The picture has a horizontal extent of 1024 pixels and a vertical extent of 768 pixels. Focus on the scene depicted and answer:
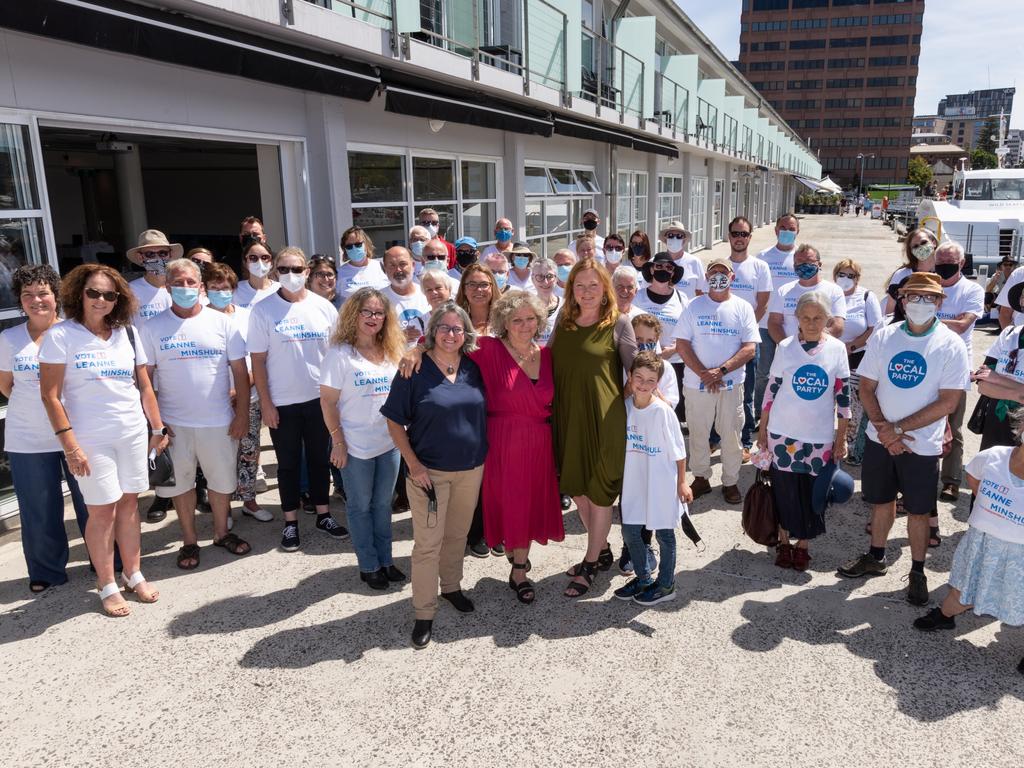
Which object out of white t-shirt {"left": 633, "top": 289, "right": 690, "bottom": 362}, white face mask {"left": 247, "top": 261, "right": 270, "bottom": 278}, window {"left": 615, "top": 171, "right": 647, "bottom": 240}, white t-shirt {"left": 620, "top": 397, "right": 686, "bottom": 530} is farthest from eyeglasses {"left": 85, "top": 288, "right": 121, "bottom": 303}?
window {"left": 615, "top": 171, "right": 647, "bottom": 240}

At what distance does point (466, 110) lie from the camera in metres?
8.98

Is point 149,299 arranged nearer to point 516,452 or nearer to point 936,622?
point 516,452

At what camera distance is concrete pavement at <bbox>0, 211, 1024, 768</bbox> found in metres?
2.96

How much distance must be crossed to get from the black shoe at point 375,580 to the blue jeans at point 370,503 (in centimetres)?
3

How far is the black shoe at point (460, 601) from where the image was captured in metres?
3.97

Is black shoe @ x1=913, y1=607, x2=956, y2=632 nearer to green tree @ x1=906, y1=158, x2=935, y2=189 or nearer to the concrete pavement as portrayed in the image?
the concrete pavement

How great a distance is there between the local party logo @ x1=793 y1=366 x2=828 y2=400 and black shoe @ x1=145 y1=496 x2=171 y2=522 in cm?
456

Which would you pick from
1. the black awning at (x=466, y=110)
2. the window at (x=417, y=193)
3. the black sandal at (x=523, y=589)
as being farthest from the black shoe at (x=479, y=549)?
the black awning at (x=466, y=110)

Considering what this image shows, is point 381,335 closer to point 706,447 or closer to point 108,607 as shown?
point 108,607

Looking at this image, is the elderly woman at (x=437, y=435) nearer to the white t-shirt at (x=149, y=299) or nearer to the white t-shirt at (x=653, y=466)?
the white t-shirt at (x=653, y=466)

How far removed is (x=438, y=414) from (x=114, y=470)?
1.89 meters

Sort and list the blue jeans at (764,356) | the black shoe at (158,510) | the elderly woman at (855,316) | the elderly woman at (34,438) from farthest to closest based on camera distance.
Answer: the blue jeans at (764,356) < the elderly woman at (855,316) < the black shoe at (158,510) < the elderly woman at (34,438)

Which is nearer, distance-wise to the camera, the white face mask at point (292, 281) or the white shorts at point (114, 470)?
the white shorts at point (114, 470)

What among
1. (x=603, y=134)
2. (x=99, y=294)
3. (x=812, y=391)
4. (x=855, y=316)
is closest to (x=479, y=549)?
(x=812, y=391)
